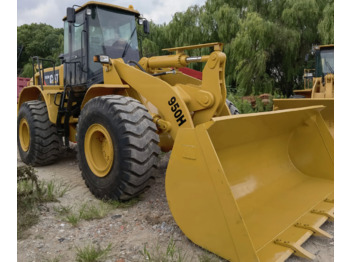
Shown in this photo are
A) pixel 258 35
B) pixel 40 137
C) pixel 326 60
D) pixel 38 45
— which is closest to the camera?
pixel 40 137

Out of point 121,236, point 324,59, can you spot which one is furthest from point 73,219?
point 324,59

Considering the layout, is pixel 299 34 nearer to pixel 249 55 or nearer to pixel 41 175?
pixel 249 55

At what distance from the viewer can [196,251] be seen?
243 cm

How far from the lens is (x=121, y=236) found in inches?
109

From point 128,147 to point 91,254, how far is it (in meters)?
1.12

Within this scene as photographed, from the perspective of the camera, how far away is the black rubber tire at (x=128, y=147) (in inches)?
123

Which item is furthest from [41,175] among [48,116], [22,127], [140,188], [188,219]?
[188,219]

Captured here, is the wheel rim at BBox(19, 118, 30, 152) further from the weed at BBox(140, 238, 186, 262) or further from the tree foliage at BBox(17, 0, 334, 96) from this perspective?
the tree foliage at BBox(17, 0, 334, 96)

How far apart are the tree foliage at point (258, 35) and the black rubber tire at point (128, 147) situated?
9.55m

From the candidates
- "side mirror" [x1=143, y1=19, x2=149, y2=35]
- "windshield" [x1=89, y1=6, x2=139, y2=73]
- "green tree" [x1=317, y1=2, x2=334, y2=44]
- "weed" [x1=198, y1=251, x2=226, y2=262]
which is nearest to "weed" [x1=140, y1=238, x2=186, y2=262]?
"weed" [x1=198, y1=251, x2=226, y2=262]

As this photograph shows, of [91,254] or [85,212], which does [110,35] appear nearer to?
[85,212]

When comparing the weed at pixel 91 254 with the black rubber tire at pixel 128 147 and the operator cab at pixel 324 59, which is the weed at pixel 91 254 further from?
the operator cab at pixel 324 59

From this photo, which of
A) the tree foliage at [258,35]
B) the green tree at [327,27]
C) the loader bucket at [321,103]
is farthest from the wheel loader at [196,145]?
the green tree at [327,27]

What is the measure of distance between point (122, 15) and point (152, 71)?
1.18 metres
